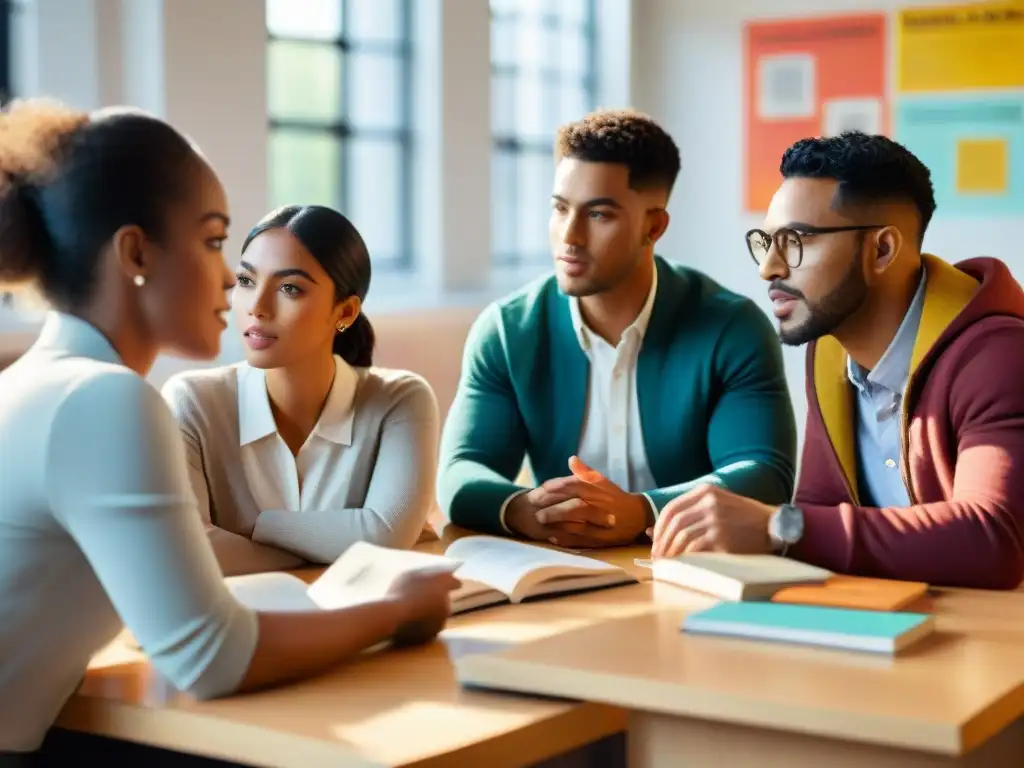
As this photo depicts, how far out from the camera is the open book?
178cm

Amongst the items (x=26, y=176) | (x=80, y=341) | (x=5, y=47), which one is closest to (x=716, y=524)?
(x=80, y=341)

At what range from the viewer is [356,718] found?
1459mm

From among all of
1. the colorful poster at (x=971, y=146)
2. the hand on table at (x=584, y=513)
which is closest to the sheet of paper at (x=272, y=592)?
the hand on table at (x=584, y=513)

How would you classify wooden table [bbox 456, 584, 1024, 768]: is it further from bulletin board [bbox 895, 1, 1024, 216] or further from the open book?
bulletin board [bbox 895, 1, 1024, 216]

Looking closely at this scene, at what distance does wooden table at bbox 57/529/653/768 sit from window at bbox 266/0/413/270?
391 cm

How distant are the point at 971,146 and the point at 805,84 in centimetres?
77

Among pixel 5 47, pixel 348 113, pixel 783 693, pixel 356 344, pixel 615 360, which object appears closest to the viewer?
pixel 783 693

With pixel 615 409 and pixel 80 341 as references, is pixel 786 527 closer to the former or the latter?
pixel 615 409

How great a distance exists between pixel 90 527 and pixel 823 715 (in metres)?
0.71

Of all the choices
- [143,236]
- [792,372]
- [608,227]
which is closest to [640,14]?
[792,372]

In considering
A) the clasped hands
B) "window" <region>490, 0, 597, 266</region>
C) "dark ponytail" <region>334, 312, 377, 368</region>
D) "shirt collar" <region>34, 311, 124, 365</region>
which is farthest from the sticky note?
"shirt collar" <region>34, 311, 124, 365</region>

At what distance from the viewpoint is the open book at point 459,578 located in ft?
5.84

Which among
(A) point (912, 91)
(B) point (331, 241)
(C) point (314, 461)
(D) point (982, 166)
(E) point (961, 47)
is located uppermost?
(E) point (961, 47)

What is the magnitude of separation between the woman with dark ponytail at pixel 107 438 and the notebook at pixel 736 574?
51cm
